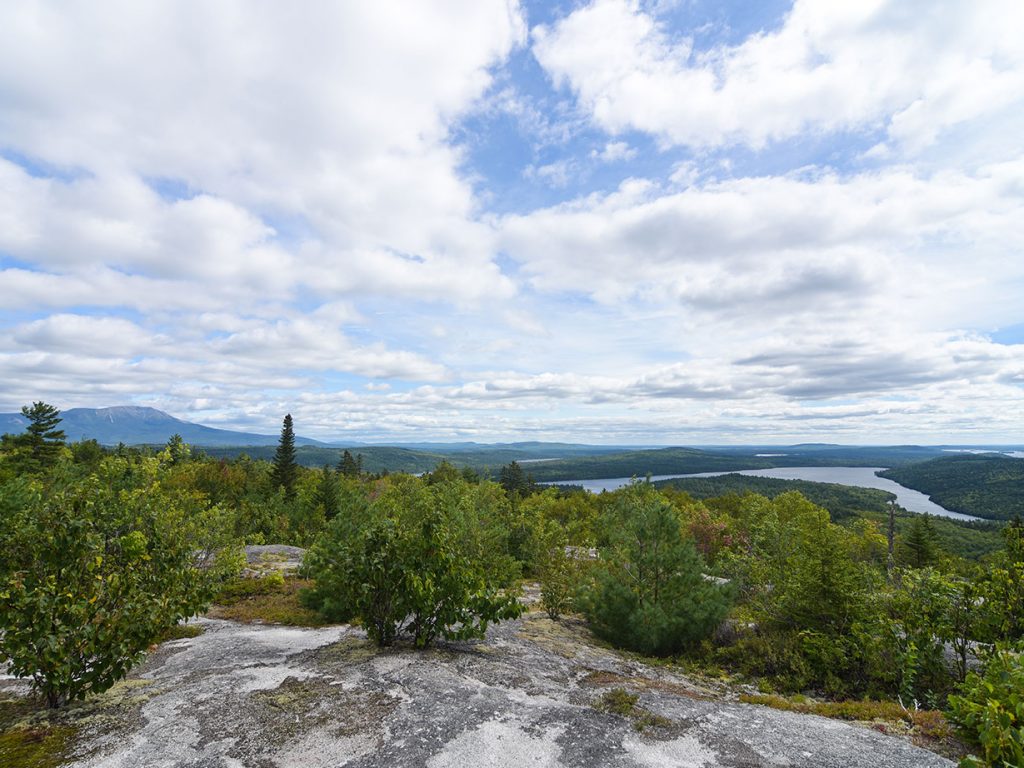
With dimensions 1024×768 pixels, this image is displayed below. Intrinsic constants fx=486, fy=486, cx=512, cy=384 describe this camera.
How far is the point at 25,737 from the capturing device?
4695 millimetres

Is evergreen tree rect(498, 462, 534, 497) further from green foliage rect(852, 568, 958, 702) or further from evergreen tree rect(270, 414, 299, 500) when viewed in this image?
green foliage rect(852, 568, 958, 702)

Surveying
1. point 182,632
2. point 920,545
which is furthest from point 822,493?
point 182,632

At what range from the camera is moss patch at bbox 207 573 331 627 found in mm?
11859

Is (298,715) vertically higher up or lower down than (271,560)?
higher up

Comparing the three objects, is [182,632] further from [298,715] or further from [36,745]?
[298,715]

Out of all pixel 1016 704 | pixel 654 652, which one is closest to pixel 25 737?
pixel 1016 704

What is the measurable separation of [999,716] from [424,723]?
5.25 m

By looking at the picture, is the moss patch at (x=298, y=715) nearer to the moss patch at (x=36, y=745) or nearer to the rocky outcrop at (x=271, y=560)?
the moss patch at (x=36, y=745)

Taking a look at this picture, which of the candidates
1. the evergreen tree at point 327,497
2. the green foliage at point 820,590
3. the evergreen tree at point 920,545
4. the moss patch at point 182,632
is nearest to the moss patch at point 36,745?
the moss patch at point 182,632

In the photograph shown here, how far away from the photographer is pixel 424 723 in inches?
209

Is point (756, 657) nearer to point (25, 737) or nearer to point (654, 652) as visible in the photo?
point (654, 652)

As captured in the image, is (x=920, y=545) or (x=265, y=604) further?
(x=920, y=545)

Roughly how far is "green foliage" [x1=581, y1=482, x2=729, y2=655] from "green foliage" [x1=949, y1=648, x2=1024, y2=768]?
21.9 ft

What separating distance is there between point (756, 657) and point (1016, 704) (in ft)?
25.1
